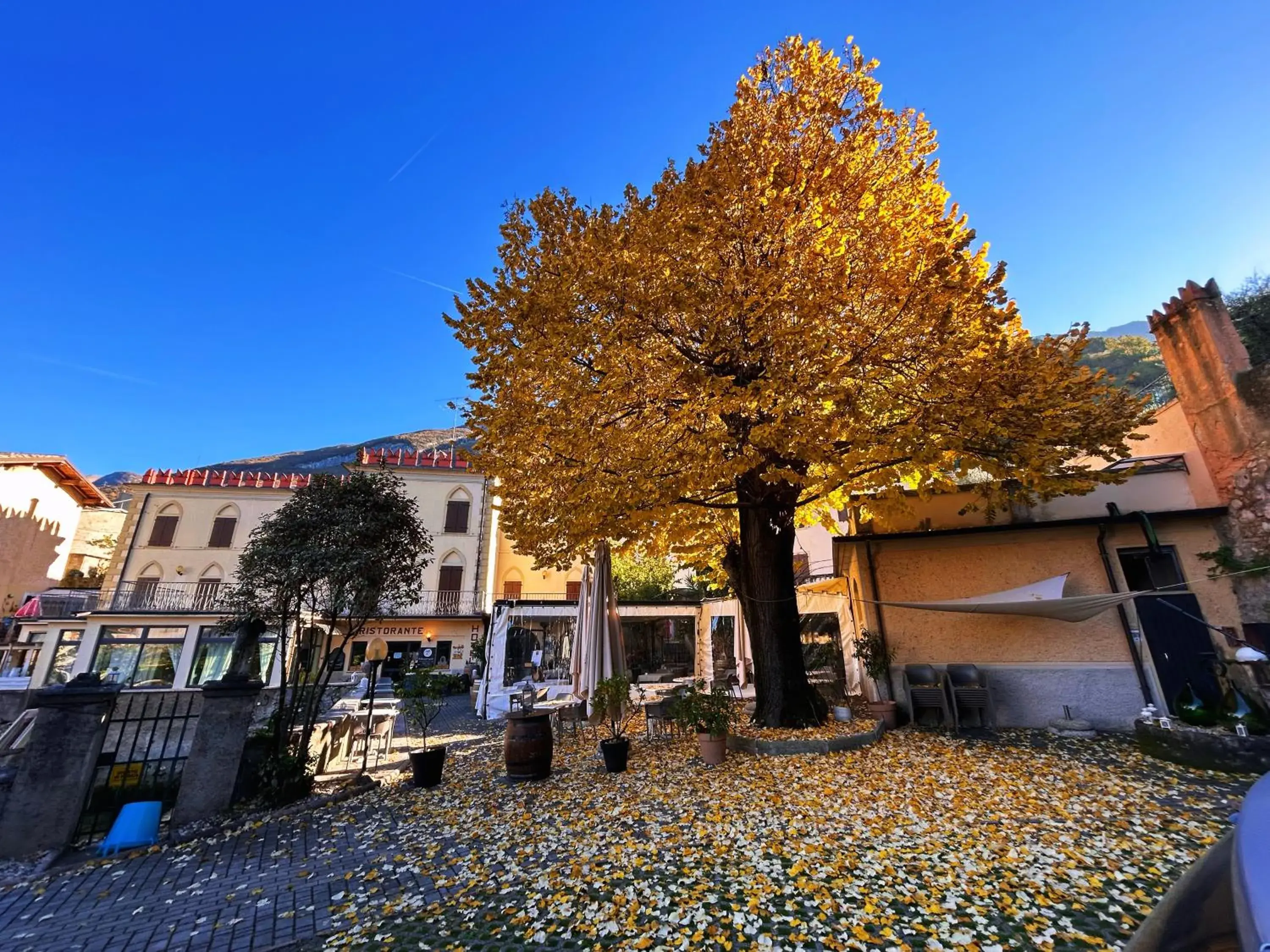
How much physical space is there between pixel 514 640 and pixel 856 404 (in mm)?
21478

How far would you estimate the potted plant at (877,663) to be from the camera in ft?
30.4

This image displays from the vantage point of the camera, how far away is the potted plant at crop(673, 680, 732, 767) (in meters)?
6.72

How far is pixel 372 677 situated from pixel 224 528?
2490 cm

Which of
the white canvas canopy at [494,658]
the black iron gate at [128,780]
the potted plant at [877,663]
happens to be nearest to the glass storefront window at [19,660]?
the white canvas canopy at [494,658]

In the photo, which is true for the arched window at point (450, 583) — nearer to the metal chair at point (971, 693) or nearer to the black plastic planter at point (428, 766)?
the black plastic planter at point (428, 766)

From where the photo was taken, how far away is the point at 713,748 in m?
6.71

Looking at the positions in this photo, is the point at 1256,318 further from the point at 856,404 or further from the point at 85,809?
the point at 85,809

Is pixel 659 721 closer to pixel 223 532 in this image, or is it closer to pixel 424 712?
pixel 424 712

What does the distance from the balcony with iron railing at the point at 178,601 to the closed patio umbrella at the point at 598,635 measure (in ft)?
50.1

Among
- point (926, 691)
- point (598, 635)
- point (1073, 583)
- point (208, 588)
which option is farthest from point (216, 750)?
point (208, 588)

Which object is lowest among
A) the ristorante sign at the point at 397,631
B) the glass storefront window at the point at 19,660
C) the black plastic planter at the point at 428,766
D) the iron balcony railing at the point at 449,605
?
the black plastic planter at the point at 428,766

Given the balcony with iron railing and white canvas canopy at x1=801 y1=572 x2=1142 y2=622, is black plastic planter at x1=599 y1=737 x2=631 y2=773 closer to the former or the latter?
white canvas canopy at x1=801 y1=572 x2=1142 y2=622

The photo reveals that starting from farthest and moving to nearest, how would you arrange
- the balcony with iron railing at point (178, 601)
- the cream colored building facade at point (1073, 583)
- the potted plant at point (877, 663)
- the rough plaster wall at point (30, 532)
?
1. the rough plaster wall at point (30, 532)
2. the balcony with iron railing at point (178, 601)
3. the potted plant at point (877, 663)
4. the cream colored building facade at point (1073, 583)

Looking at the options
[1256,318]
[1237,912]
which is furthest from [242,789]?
[1256,318]
